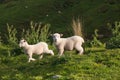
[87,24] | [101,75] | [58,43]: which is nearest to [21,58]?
[58,43]

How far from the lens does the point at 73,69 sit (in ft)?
53.5

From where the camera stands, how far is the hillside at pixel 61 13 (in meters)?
48.8

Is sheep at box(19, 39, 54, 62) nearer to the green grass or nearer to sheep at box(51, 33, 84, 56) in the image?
sheep at box(51, 33, 84, 56)

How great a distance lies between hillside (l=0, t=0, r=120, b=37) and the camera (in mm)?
48812

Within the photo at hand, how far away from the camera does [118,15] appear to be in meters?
48.3

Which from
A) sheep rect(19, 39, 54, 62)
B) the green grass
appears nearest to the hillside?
sheep rect(19, 39, 54, 62)

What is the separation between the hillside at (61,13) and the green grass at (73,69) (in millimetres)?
26136

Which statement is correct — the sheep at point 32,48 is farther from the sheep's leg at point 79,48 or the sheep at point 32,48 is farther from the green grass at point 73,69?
the sheep's leg at point 79,48

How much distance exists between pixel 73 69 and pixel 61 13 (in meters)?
39.6

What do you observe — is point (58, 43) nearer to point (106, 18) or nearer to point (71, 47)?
point (71, 47)

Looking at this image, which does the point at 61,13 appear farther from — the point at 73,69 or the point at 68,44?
the point at 73,69

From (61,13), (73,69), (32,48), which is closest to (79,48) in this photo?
(32,48)

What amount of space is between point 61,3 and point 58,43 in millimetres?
40785

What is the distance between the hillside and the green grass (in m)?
26.1
